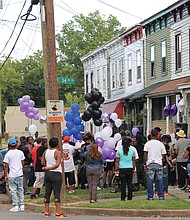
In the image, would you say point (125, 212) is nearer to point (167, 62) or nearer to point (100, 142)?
point (100, 142)

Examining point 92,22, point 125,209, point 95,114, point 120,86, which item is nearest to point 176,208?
point 125,209

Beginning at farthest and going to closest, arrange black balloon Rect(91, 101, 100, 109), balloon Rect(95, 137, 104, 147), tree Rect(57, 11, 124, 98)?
tree Rect(57, 11, 124, 98), black balloon Rect(91, 101, 100, 109), balloon Rect(95, 137, 104, 147)

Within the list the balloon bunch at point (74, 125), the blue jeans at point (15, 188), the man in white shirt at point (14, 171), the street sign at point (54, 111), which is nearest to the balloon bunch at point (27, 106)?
the balloon bunch at point (74, 125)

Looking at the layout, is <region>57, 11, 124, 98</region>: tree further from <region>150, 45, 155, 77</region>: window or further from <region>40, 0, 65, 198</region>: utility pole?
<region>40, 0, 65, 198</region>: utility pole

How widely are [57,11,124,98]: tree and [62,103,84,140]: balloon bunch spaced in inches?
1890

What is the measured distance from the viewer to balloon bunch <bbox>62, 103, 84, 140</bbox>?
18.8m

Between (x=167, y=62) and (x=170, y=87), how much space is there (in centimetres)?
290

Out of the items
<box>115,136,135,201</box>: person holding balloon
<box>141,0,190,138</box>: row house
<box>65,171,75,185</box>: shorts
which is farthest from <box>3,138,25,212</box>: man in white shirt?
<box>141,0,190,138</box>: row house

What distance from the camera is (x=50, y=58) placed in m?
14.6

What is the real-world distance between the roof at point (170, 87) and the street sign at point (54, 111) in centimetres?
1120

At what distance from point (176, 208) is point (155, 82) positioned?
18550 millimetres

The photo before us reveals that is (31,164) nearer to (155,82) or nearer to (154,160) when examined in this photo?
(154,160)

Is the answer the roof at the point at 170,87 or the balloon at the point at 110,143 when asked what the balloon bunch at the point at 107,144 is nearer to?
the balloon at the point at 110,143

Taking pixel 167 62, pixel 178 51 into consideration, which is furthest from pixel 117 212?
pixel 167 62
